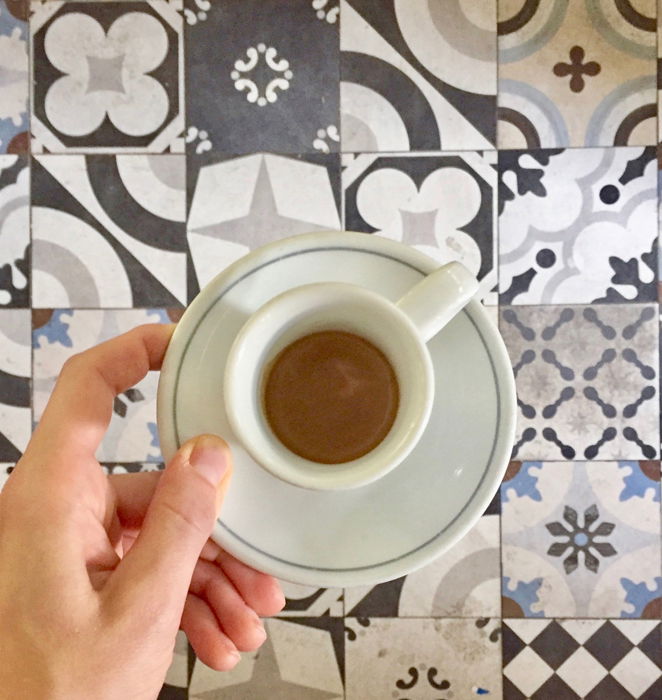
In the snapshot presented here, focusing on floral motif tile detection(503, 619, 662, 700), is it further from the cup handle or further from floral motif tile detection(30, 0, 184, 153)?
floral motif tile detection(30, 0, 184, 153)

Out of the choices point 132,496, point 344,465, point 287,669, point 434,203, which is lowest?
point 287,669

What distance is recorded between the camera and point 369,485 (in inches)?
24.3

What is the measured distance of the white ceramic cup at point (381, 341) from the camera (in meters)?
0.54

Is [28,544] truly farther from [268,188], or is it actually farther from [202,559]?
[268,188]

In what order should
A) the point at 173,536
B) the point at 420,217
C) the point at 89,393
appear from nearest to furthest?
the point at 173,536
the point at 89,393
the point at 420,217

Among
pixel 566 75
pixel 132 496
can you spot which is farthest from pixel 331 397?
pixel 566 75

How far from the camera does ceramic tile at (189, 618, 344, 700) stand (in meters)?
1.15

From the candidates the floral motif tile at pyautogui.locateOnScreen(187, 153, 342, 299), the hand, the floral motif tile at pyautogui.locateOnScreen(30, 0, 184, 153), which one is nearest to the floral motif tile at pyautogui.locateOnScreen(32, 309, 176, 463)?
the floral motif tile at pyautogui.locateOnScreen(187, 153, 342, 299)

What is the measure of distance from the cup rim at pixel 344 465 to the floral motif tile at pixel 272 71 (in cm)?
64

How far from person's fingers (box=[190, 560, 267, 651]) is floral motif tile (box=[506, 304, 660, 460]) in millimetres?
571

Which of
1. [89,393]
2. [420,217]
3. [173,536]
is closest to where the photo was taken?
[173,536]

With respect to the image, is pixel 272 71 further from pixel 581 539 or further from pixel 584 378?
pixel 581 539

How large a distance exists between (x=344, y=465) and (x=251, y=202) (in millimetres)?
676

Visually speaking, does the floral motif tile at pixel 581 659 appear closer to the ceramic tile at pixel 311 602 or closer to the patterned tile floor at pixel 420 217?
the patterned tile floor at pixel 420 217
